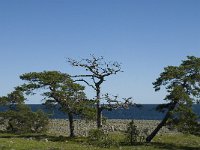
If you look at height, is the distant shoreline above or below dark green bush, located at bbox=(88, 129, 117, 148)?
above

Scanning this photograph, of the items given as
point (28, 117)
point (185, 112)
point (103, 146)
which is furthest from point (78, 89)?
point (103, 146)

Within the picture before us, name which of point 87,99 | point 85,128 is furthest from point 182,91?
point 85,128

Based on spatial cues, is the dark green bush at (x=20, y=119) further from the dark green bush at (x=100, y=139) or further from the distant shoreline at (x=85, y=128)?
the dark green bush at (x=100, y=139)

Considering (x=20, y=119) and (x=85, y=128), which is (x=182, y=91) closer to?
(x=20, y=119)

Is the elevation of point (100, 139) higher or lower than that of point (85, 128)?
lower

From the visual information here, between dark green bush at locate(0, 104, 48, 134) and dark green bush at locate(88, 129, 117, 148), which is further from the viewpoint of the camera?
dark green bush at locate(0, 104, 48, 134)

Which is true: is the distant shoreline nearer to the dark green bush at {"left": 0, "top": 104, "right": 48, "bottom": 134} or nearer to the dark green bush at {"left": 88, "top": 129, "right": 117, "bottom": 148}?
the dark green bush at {"left": 0, "top": 104, "right": 48, "bottom": 134}

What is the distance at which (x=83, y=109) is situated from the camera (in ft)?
195

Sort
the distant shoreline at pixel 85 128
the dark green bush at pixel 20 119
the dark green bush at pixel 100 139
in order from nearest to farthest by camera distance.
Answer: the dark green bush at pixel 100 139, the dark green bush at pixel 20 119, the distant shoreline at pixel 85 128

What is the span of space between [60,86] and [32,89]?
3.73m

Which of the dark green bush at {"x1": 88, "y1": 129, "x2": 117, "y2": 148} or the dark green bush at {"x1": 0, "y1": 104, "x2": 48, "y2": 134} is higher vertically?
the dark green bush at {"x1": 0, "y1": 104, "x2": 48, "y2": 134}

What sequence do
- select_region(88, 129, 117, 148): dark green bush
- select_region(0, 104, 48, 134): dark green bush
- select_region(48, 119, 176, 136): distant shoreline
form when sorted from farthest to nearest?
select_region(48, 119, 176, 136): distant shoreline, select_region(0, 104, 48, 134): dark green bush, select_region(88, 129, 117, 148): dark green bush

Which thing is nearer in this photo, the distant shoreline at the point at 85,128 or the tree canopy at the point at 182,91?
the tree canopy at the point at 182,91

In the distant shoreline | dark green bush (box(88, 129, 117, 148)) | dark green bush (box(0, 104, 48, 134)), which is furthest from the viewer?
the distant shoreline
